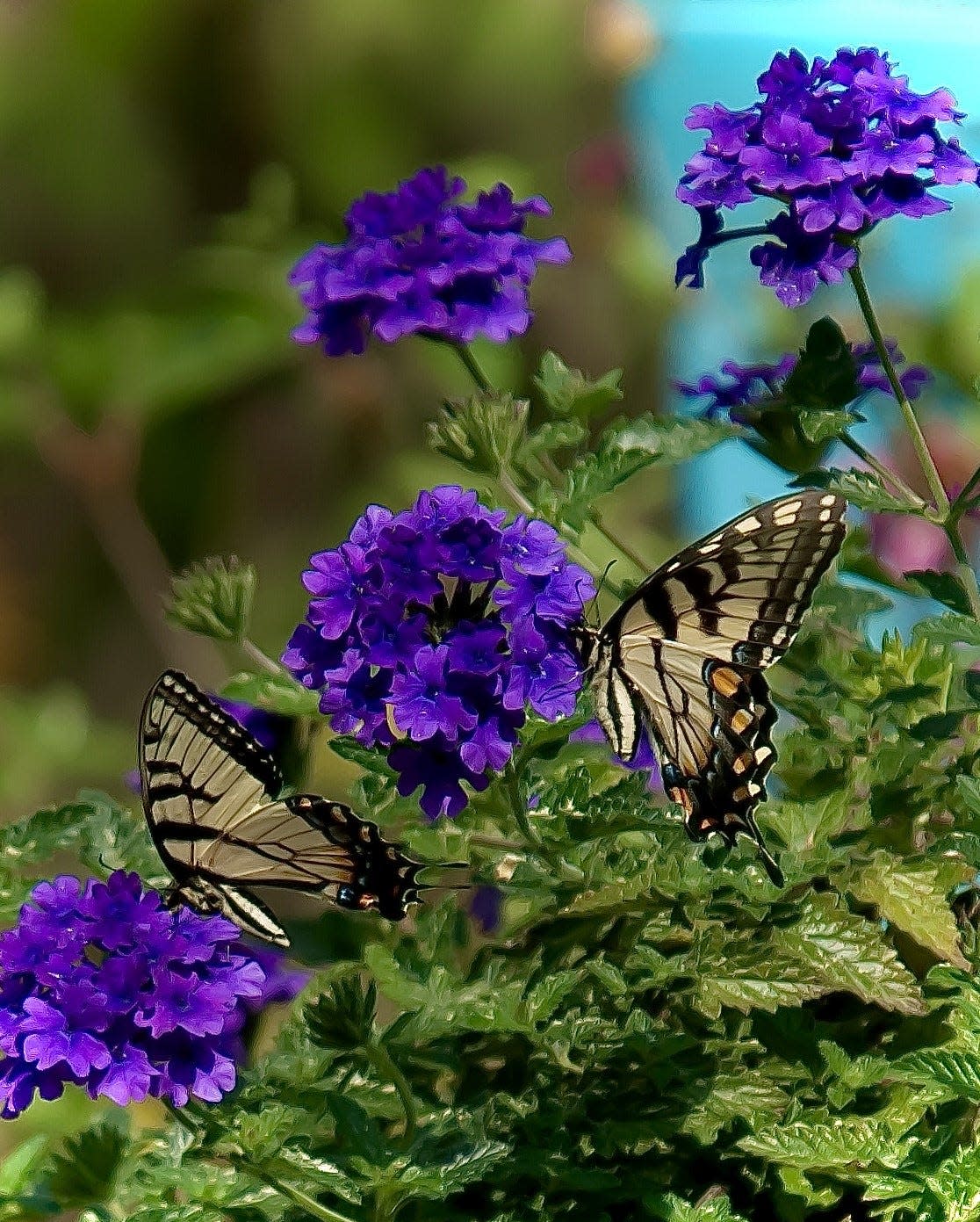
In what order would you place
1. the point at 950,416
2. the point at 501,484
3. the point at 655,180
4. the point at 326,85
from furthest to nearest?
the point at 326,85, the point at 655,180, the point at 950,416, the point at 501,484

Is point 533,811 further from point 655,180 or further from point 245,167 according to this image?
point 245,167

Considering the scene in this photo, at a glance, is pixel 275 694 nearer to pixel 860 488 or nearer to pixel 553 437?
pixel 553 437

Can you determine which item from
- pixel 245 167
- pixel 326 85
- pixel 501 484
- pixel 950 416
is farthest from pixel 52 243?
pixel 501 484

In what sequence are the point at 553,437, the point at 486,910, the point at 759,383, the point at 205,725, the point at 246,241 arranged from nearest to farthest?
the point at 205,725, the point at 553,437, the point at 759,383, the point at 486,910, the point at 246,241

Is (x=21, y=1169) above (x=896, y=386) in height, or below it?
below

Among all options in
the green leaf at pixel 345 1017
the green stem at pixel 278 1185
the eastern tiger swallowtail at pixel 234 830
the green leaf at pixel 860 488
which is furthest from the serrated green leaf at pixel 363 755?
the green leaf at pixel 860 488

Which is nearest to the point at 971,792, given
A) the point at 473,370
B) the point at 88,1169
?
the point at 473,370

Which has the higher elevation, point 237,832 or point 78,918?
point 237,832

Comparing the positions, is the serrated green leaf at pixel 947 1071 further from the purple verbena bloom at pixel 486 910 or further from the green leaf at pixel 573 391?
the purple verbena bloom at pixel 486 910
